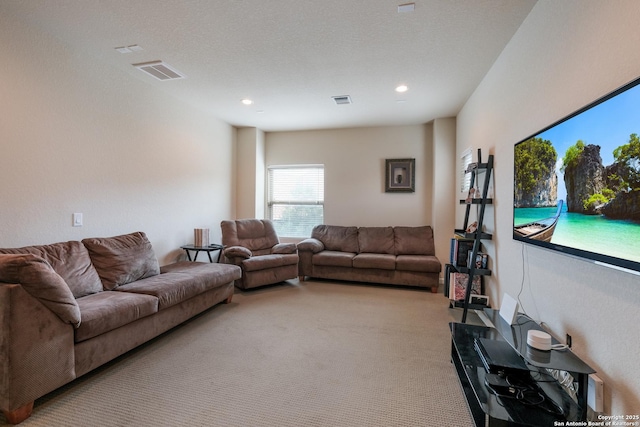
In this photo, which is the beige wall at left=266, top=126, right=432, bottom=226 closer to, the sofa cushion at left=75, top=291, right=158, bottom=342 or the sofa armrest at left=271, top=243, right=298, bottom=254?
the sofa armrest at left=271, top=243, right=298, bottom=254

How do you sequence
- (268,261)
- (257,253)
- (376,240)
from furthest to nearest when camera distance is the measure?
(376,240), (257,253), (268,261)

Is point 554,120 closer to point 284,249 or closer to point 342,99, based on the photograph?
point 342,99

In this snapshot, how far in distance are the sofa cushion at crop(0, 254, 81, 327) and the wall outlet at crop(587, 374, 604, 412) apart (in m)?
2.86

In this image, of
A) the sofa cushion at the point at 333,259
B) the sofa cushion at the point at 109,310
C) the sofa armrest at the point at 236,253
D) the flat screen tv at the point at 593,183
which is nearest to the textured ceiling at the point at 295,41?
the flat screen tv at the point at 593,183

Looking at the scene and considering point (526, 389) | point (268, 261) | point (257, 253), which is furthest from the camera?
point (257, 253)

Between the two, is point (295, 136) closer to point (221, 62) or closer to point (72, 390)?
point (221, 62)

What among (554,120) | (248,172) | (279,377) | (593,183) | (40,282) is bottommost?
(279,377)

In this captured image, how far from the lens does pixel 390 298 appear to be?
391cm

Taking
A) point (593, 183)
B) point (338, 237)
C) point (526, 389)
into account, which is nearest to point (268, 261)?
point (338, 237)

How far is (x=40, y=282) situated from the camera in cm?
171

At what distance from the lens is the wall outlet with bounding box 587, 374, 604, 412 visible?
138 centimetres

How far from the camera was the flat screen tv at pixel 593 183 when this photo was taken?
3.74 ft

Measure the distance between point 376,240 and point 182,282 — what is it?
123 inches

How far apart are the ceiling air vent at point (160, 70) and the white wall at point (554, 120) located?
3280 mm
